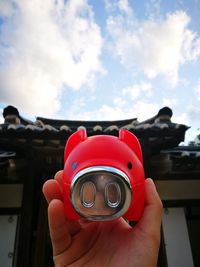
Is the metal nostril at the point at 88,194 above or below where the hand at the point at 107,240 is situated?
above

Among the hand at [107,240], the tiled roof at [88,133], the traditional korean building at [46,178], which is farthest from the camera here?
→ the traditional korean building at [46,178]

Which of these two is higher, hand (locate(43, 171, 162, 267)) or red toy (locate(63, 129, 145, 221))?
red toy (locate(63, 129, 145, 221))

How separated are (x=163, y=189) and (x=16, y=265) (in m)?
3.39

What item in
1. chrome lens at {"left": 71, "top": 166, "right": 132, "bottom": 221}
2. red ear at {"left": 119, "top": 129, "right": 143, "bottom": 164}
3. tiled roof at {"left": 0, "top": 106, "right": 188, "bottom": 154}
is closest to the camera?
chrome lens at {"left": 71, "top": 166, "right": 132, "bottom": 221}

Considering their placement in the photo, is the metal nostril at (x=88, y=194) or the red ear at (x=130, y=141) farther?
the red ear at (x=130, y=141)

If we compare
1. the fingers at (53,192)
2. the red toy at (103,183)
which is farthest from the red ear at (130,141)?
the fingers at (53,192)

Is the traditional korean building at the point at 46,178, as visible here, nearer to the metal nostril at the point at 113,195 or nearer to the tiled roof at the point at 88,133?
the tiled roof at the point at 88,133

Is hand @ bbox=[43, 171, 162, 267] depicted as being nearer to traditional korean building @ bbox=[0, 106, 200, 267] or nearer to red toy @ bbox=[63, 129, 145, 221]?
red toy @ bbox=[63, 129, 145, 221]

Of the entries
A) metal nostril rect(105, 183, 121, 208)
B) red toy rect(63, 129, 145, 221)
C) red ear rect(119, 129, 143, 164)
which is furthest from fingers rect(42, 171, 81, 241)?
red ear rect(119, 129, 143, 164)

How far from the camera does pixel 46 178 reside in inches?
164

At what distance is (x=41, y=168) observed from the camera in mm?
4035

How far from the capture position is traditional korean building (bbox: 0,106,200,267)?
3.22 metres

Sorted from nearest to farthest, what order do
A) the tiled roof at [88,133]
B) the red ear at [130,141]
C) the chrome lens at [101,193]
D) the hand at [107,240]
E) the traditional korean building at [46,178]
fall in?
1. the chrome lens at [101,193]
2. the hand at [107,240]
3. the red ear at [130,141]
4. the tiled roof at [88,133]
5. the traditional korean building at [46,178]

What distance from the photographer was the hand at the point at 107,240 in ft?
2.84
